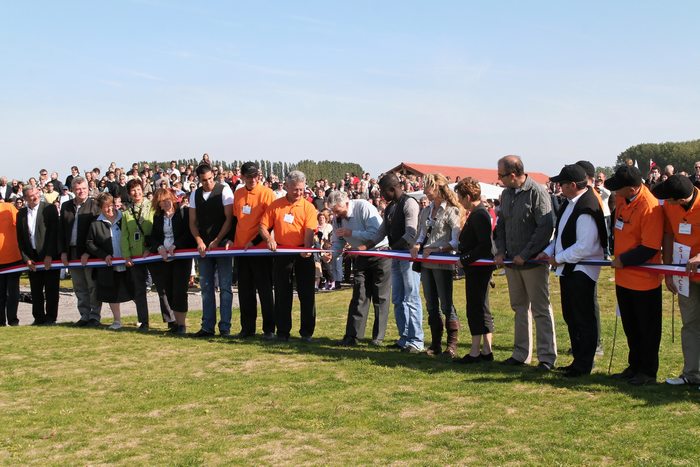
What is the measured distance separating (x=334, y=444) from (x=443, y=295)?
3840 millimetres

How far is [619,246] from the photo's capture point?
8.08 metres

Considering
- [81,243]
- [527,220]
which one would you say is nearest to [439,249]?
[527,220]

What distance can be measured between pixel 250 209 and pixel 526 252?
14.6 ft

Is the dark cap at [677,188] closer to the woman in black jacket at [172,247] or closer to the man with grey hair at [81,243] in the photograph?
the woman in black jacket at [172,247]

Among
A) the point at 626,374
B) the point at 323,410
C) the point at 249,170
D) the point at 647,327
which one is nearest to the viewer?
the point at 323,410

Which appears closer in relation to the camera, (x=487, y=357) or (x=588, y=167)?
(x=487, y=357)

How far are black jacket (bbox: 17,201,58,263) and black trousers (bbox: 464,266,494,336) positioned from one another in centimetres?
780

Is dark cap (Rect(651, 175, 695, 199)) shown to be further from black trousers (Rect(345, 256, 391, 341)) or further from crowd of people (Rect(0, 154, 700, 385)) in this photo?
black trousers (Rect(345, 256, 391, 341))

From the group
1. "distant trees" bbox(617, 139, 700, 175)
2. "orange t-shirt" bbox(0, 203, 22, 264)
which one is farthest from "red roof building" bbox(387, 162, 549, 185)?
"orange t-shirt" bbox(0, 203, 22, 264)

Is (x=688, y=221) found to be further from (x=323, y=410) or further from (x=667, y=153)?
(x=667, y=153)

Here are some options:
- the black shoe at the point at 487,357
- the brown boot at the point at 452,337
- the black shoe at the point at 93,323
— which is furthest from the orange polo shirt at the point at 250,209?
the black shoe at the point at 487,357

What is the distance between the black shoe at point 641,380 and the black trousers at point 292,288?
15.4 ft

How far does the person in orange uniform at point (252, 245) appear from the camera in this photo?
11.5 meters

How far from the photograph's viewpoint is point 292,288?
11.2 meters
